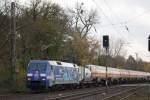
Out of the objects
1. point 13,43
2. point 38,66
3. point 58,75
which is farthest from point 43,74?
point 13,43

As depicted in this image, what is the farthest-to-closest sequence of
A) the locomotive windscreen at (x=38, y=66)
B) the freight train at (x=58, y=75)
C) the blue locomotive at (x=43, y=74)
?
the locomotive windscreen at (x=38, y=66)
the freight train at (x=58, y=75)
the blue locomotive at (x=43, y=74)

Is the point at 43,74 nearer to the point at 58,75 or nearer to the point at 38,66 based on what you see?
the point at 38,66

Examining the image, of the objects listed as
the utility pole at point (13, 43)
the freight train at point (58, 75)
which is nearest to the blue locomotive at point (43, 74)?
the freight train at point (58, 75)

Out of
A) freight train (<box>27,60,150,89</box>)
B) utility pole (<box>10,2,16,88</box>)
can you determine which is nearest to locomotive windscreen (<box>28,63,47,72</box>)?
freight train (<box>27,60,150,89</box>)

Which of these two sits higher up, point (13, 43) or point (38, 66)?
point (13, 43)

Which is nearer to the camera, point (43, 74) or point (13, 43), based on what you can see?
point (43, 74)

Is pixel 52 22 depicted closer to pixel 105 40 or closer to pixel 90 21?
pixel 90 21

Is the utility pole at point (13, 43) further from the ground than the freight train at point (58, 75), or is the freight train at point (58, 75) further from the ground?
the utility pole at point (13, 43)

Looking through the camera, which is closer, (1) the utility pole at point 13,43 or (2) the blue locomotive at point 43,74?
(2) the blue locomotive at point 43,74

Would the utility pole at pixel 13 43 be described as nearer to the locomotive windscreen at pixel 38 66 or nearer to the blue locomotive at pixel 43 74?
the blue locomotive at pixel 43 74

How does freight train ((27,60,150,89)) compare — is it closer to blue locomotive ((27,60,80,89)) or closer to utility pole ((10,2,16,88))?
blue locomotive ((27,60,80,89))

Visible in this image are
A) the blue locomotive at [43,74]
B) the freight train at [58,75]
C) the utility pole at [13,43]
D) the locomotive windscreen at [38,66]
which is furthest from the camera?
the utility pole at [13,43]

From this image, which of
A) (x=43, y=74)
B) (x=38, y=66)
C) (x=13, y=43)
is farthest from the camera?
(x=13, y=43)

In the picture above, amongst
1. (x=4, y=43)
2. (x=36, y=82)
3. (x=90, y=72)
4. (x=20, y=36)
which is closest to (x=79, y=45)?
(x=90, y=72)
